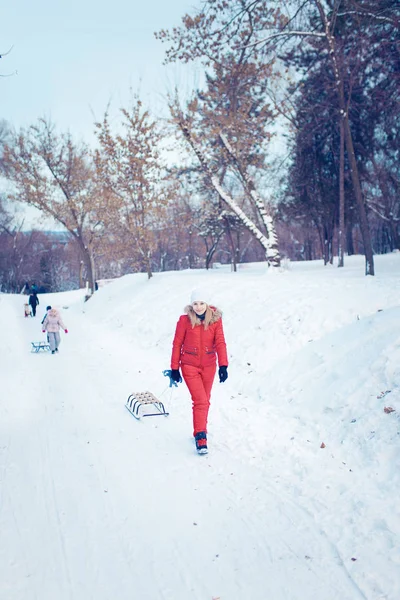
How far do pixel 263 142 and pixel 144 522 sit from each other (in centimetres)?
1782

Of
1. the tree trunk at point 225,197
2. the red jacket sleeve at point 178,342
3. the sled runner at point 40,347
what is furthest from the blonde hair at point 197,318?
the tree trunk at point 225,197

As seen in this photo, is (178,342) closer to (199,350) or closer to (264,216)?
(199,350)

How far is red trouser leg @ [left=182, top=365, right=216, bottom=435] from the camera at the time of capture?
5.23m

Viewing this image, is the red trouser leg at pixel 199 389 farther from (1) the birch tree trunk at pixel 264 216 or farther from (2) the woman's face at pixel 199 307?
(1) the birch tree trunk at pixel 264 216

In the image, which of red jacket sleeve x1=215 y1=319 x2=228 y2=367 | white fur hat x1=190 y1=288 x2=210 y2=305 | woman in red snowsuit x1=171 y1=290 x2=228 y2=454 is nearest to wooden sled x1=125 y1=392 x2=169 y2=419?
woman in red snowsuit x1=171 y1=290 x2=228 y2=454

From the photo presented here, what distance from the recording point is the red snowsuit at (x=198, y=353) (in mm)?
5398

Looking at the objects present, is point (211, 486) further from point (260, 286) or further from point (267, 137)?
point (267, 137)

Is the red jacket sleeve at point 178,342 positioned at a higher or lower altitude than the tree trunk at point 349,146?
lower

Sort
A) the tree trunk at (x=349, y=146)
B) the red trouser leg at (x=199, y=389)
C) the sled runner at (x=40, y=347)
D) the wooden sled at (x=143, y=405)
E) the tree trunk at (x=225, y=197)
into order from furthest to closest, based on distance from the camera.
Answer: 1. the tree trunk at (x=225, y=197)
2. the tree trunk at (x=349, y=146)
3. the sled runner at (x=40, y=347)
4. the wooden sled at (x=143, y=405)
5. the red trouser leg at (x=199, y=389)

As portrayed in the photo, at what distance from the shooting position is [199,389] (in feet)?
17.6

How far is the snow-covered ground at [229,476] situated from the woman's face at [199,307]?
6.08 ft

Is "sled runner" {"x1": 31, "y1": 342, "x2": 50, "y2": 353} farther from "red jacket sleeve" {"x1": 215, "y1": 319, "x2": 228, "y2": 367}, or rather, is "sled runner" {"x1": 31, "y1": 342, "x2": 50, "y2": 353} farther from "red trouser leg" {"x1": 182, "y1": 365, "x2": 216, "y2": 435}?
"red jacket sleeve" {"x1": 215, "y1": 319, "x2": 228, "y2": 367}

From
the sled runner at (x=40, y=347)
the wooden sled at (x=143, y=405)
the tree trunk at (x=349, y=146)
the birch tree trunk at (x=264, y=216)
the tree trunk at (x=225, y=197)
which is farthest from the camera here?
the tree trunk at (x=225, y=197)

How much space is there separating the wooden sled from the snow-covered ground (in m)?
0.16
